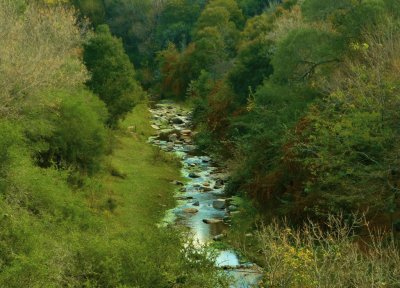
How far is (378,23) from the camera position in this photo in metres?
29.3

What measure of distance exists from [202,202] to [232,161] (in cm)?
453

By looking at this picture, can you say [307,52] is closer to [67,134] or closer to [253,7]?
[67,134]

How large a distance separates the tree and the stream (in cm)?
574

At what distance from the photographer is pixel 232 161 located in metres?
38.6

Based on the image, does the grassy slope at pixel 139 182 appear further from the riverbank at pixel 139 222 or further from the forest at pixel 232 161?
the forest at pixel 232 161

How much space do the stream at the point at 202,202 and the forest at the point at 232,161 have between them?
2.54ft

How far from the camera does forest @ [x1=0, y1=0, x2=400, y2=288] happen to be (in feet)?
56.2

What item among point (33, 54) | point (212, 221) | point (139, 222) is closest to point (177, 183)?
point (212, 221)

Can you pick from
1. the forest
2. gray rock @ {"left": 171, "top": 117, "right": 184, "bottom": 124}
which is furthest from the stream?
gray rock @ {"left": 171, "top": 117, "right": 184, "bottom": 124}

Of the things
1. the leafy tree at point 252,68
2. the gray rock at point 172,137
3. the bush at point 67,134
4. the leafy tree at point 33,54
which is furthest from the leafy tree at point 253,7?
the bush at point 67,134

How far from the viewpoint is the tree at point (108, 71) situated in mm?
44312

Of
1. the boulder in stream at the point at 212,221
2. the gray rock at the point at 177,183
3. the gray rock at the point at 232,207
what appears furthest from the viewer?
the gray rock at the point at 177,183

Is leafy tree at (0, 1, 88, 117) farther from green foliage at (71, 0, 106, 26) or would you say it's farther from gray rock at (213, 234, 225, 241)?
green foliage at (71, 0, 106, 26)

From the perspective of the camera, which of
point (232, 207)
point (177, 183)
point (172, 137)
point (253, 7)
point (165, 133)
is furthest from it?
point (253, 7)
